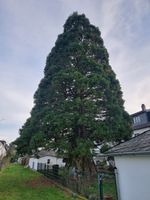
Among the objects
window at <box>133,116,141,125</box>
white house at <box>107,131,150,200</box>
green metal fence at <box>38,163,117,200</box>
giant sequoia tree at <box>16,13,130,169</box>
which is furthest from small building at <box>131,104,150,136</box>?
white house at <box>107,131,150,200</box>

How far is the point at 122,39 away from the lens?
1559 centimetres

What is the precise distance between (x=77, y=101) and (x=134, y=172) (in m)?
8.52

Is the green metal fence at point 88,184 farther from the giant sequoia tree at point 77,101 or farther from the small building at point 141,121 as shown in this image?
the small building at point 141,121

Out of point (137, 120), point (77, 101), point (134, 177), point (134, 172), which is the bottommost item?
point (134, 177)

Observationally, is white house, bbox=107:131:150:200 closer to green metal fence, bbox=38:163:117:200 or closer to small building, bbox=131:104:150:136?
green metal fence, bbox=38:163:117:200

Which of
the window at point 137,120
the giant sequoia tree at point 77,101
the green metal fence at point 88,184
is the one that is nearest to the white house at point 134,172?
the green metal fence at point 88,184

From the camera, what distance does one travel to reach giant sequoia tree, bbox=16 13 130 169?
16406 mm

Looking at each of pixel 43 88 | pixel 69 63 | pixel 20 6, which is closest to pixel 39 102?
pixel 43 88

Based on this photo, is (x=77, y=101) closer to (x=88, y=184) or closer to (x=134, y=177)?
(x=88, y=184)

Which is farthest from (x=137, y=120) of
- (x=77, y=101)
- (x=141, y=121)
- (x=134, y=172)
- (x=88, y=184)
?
(x=134, y=172)

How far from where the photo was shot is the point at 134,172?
9266 millimetres

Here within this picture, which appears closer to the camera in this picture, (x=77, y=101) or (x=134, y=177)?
(x=134, y=177)

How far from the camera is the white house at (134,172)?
845 centimetres

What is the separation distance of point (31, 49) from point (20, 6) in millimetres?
4638
